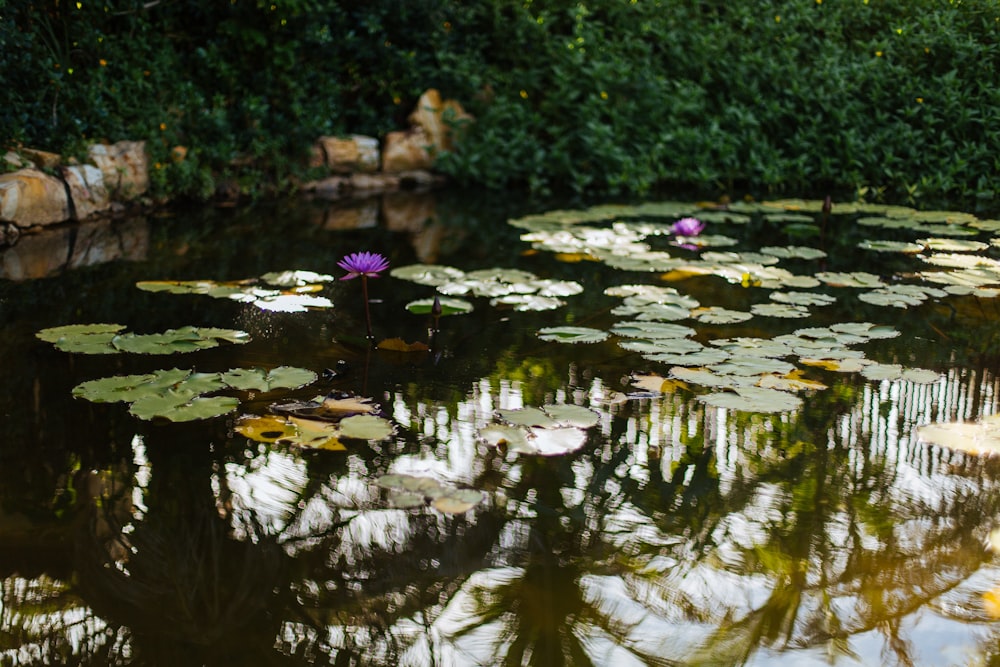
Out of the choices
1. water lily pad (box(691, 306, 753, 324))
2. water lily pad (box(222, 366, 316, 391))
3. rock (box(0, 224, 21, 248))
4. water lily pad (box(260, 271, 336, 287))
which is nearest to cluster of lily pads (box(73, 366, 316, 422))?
water lily pad (box(222, 366, 316, 391))

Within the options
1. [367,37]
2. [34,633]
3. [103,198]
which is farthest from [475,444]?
[367,37]

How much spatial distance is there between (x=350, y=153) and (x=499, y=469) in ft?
16.1

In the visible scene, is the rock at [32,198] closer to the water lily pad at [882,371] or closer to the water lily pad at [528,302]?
the water lily pad at [528,302]

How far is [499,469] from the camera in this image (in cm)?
197

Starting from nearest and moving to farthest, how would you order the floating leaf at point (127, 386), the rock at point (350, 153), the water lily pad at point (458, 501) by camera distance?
the water lily pad at point (458, 501), the floating leaf at point (127, 386), the rock at point (350, 153)

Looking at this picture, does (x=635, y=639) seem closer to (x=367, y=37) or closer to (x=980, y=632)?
(x=980, y=632)

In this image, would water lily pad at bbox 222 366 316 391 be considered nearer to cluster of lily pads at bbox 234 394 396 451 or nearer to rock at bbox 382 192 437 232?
cluster of lily pads at bbox 234 394 396 451

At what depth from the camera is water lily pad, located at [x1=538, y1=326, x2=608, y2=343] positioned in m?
2.83

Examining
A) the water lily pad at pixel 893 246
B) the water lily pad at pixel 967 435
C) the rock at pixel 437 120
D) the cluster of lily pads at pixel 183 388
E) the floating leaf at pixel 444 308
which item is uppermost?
the rock at pixel 437 120

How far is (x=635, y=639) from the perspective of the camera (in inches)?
55.9

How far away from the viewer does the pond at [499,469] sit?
57.1 inches

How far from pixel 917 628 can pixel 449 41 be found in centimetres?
636

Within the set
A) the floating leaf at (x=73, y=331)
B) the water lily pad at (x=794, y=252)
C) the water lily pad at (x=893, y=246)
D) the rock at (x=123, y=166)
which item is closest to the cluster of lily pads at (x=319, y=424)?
Answer: the floating leaf at (x=73, y=331)

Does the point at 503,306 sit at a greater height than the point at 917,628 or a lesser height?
greater
